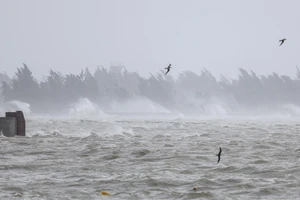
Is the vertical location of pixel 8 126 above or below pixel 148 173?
above

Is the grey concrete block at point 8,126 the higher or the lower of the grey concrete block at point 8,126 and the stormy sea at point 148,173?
the higher

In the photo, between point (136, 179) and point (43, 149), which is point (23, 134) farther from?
point (136, 179)

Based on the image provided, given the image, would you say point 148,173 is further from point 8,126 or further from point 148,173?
point 8,126

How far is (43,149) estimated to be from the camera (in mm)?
21312

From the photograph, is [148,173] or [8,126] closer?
[148,173]

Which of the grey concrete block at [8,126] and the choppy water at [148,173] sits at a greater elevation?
the grey concrete block at [8,126]

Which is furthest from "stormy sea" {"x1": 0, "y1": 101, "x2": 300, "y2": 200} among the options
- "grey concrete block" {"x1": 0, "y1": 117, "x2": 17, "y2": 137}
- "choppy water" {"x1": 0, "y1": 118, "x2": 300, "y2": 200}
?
"grey concrete block" {"x1": 0, "y1": 117, "x2": 17, "y2": 137}

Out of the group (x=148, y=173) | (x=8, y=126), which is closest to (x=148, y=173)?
(x=148, y=173)

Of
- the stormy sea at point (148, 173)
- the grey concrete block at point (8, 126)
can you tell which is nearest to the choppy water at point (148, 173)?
the stormy sea at point (148, 173)

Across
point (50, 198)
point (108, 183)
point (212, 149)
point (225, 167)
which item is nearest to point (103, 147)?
point (212, 149)

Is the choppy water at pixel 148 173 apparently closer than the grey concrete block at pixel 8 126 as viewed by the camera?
Yes

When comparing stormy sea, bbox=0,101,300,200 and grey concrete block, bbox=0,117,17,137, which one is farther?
grey concrete block, bbox=0,117,17,137

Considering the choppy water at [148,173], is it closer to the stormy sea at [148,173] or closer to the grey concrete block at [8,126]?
the stormy sea at [148,173]

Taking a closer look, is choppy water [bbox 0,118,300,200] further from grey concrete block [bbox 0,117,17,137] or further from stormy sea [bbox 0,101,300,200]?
grey concrete block [bbox 0,117,17,137]
